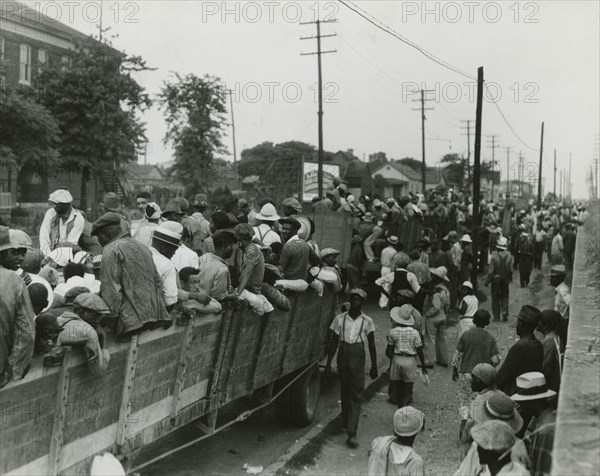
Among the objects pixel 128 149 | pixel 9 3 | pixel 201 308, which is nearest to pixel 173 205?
pixel 201 308

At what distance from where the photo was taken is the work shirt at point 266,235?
8.53 metres

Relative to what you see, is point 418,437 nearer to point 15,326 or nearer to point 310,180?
point 15,326

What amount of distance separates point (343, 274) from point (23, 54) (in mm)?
25746

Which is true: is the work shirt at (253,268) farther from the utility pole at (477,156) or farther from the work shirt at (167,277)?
the utility pole at (477,156)

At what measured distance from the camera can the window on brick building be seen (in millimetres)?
32844

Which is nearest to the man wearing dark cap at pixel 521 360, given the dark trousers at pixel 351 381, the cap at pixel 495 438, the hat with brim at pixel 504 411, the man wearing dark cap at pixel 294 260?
the hat with brim at pixel 504 411

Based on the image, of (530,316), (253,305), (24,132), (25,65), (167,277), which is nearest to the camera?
(167,277)

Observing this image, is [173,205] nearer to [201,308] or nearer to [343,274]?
[201,308]

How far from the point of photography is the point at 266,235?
338 inches

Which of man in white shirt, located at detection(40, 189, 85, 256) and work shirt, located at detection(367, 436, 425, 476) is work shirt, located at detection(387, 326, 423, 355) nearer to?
man in white shirt, located at detection(40, 189, 85, 256)

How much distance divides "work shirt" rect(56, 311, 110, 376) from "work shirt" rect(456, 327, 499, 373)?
5.34 meters

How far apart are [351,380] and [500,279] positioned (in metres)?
8.62

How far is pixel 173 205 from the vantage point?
795 cm

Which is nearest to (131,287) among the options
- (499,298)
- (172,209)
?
(172,209)
